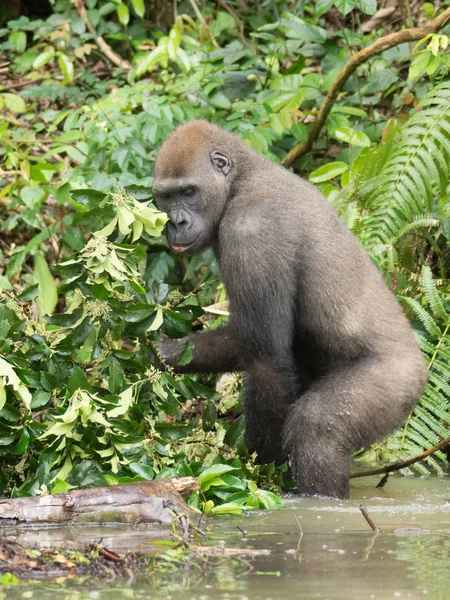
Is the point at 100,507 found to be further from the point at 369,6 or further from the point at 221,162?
the point at 369,6

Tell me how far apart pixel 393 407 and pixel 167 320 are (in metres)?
1.47

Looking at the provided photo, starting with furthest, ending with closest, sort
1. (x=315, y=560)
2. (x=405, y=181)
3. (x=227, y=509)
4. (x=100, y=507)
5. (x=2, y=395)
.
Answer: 1. (x=405, y=181)
2. (x=227, y=509)
3. (x=2, y=395)
4. (x=100, y=507)
5. (x=315, y=560)

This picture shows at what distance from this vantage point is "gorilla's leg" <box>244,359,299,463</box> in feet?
19.2

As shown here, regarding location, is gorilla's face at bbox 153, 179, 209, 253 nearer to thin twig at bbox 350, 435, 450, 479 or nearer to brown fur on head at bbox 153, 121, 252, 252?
brown fur on head at bbox 153, 121, 252, 252

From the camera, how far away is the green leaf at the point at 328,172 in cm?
797

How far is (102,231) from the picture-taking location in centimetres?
538

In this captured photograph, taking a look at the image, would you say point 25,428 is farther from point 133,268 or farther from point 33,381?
point 133,268

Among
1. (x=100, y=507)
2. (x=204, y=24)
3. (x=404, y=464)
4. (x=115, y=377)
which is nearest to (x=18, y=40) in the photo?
(x=204, y=24)

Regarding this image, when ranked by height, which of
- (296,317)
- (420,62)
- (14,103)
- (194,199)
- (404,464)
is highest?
(420,62)

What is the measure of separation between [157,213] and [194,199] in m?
0.80

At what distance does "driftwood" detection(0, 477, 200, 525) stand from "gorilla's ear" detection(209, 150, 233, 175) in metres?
2.57

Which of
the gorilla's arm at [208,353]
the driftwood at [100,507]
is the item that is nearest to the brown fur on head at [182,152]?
the gorilla's arm at [208,353]

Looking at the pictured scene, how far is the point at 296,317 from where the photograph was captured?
604 cm

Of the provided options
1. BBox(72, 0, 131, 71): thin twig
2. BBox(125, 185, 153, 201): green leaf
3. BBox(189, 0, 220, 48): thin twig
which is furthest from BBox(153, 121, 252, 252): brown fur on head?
BBox(72, 0, 131, 71): thin twig
